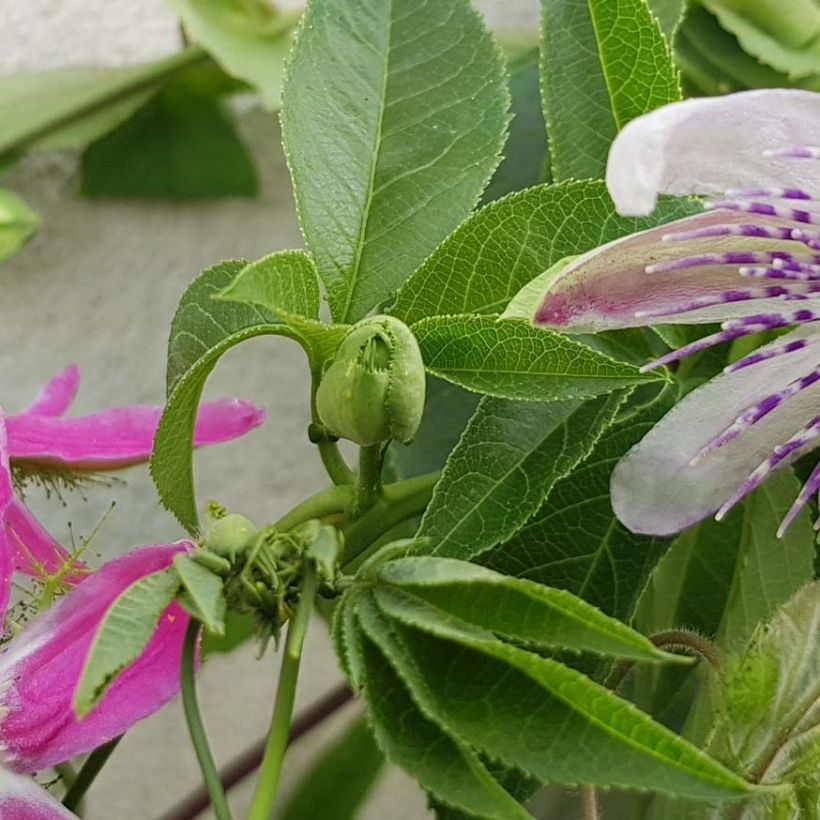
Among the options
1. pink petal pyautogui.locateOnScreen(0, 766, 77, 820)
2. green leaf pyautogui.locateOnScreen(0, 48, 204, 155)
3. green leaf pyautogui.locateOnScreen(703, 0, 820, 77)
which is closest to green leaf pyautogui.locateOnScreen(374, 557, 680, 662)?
pink petal pyautogui.locateOnScreen(0, 766, 77, 820)

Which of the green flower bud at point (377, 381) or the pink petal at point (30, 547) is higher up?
the green flower bud at point (377, 381)

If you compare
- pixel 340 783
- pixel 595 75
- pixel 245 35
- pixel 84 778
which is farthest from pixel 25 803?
pixel 245 35

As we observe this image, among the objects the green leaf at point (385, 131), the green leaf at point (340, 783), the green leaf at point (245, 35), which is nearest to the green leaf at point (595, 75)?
the green leaf at point (385, 131)

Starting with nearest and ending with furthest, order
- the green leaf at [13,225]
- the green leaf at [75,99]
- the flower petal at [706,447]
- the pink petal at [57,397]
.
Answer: the flower petal at [706,447]
the pink petal at [57,397]
the green leaf at [13,225]
the green leaf at [75,99]

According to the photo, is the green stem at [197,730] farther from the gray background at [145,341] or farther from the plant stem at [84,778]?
the gray background at [145,341]

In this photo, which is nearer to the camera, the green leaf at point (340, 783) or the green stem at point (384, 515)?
the green stem at point (384, 515)

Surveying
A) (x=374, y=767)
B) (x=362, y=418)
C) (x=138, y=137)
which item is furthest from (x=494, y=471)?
(x=138, y=137)

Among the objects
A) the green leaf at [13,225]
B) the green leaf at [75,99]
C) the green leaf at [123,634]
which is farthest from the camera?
the green leaf at [75,99]
